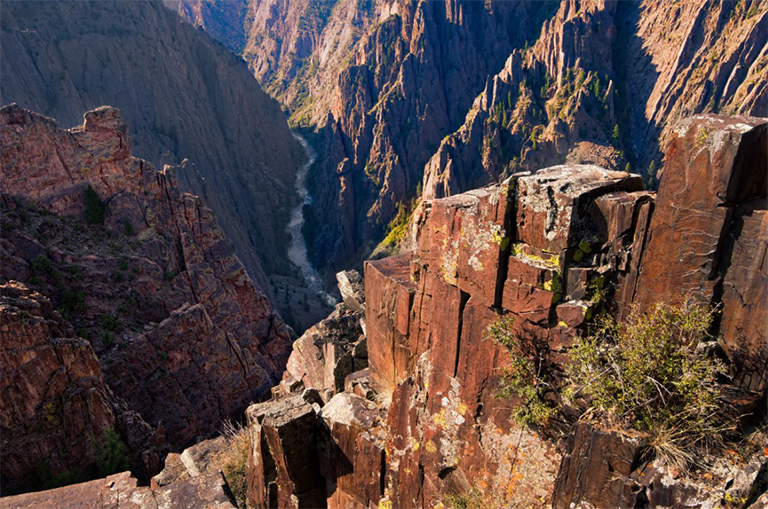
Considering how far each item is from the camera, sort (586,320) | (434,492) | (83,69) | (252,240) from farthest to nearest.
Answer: (252,240) < (83,69) < (434,492) < (586,320)

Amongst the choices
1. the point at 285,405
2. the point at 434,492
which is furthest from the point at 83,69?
the point at 434,492

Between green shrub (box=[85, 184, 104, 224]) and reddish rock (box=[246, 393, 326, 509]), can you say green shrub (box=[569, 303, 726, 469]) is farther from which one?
green shrub (box=[85, 184, 104, 224])

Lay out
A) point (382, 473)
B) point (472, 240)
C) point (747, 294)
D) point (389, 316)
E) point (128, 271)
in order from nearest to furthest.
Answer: point (747, 294) → point (472, 240) → point (382, 473) → point (389, 316) → point (128, 271)

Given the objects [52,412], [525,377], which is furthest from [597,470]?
[52,412]

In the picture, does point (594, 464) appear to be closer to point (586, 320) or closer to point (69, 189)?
point (586, 320)

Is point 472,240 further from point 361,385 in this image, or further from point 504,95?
point 504,95

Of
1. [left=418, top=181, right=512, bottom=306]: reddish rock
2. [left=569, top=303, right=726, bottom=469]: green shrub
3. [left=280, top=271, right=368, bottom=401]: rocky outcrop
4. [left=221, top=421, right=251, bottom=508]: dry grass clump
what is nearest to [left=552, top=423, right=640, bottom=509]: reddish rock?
[left=569, top=303, right=726, bottom=469]: green shrub
